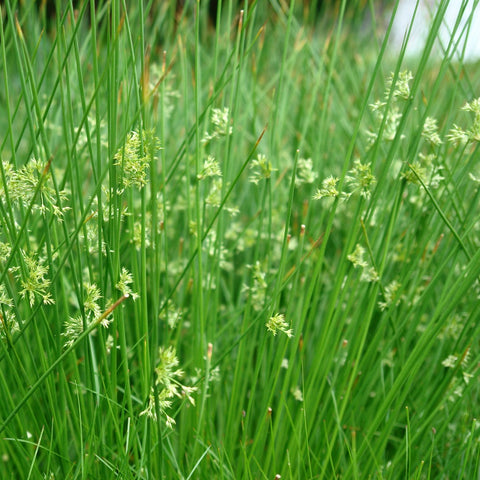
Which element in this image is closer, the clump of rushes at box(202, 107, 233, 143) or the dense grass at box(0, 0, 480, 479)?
the dense grass at box(0, 0, 480, 479)

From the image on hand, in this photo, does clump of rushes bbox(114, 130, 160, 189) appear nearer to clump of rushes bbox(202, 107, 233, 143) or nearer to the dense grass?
the dense grass

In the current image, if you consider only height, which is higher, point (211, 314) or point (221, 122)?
point (221, 122)

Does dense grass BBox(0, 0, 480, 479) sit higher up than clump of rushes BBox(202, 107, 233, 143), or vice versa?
clump of rushes BBox(202, 107, 233, 143)

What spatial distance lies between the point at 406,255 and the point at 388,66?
2.40m

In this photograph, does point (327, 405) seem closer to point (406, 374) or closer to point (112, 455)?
point (406, 374)

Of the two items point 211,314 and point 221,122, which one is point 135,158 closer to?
point 221,122

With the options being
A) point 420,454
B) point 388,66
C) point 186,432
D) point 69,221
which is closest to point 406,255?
point 420,454

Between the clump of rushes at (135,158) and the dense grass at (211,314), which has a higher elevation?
the clump of rushes at (135,158)

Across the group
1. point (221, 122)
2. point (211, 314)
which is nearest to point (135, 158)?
point (221, 122)

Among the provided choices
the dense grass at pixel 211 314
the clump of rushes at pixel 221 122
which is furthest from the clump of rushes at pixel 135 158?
the clump of rushes at pixel 221 122

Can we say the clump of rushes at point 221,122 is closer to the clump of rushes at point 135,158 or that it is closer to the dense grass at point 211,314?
the dense grass at point 211,314

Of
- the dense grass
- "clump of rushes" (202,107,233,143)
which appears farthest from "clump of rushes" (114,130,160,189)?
"clump of rushes" (202,107,233,143)

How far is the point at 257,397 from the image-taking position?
5.64 feet

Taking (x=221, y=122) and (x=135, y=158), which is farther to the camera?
(x=221, y=122)
